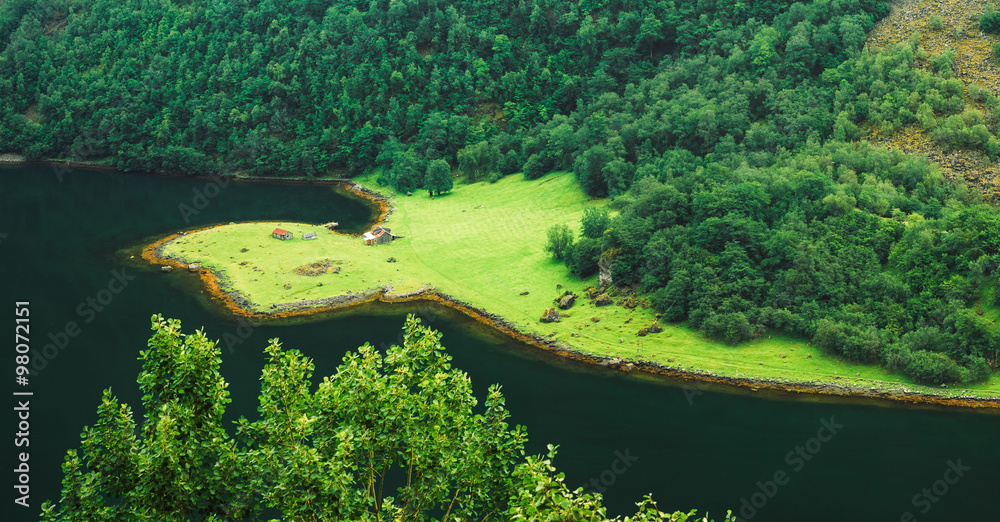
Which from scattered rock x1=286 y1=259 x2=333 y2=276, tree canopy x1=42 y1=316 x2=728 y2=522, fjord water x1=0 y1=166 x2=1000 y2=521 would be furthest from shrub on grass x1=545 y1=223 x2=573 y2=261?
tree canopy x1=42 y1=316 x2=728 y2=522

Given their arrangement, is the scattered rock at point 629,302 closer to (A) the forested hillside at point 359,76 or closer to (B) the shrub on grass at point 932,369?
(B) the shrub on grass at point 932,369

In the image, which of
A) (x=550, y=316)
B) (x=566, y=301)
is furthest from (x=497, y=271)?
(x=550, y=316)

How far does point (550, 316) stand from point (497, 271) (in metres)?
13.4

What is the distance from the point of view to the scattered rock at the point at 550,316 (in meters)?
73.6

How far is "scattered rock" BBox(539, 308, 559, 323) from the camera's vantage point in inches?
2896

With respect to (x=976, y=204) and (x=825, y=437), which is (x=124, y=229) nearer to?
(x=825, y=437)

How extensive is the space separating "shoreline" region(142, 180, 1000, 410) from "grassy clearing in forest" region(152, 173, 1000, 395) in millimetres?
675

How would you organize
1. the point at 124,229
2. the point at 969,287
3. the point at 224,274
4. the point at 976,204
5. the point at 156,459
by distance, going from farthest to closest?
the point at 124,229, the point at 224,274, the point at 976,204, the point at 969,287, the point at 156,459

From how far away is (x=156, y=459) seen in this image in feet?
70.5

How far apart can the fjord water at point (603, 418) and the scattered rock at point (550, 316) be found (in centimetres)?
500

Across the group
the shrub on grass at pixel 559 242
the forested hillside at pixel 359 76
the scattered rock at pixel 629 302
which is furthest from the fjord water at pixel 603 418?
the forested hillside at pixel 359 76

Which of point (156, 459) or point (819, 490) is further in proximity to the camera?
point (819, 490)

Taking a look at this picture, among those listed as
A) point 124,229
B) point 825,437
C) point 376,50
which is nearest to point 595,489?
point 825,437

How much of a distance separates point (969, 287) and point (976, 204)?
13.5m
